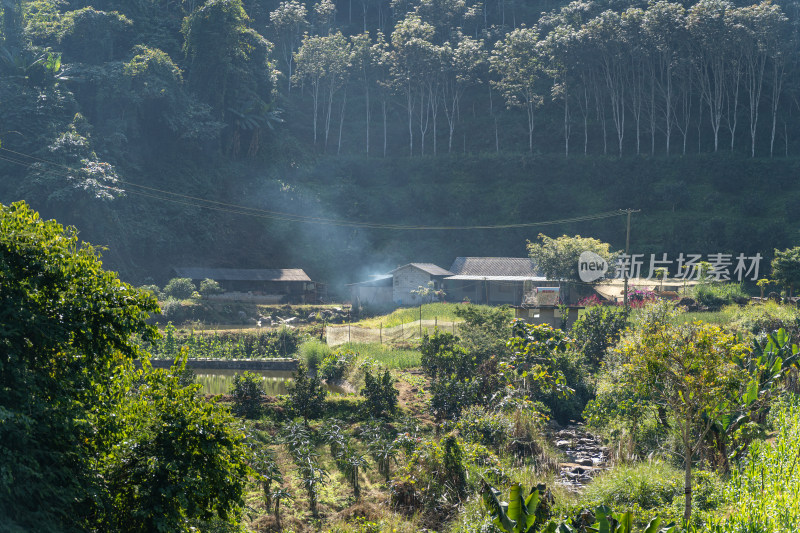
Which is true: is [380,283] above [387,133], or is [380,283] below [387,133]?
below

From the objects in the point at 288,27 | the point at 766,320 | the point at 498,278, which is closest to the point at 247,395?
the point at 766,320

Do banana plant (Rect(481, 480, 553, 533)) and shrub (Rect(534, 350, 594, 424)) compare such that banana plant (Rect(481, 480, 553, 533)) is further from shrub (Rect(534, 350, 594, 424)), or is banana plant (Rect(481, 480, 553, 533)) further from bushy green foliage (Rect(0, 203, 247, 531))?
shrub (Rect(534, 350, 594, 424))

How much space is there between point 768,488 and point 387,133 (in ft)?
208

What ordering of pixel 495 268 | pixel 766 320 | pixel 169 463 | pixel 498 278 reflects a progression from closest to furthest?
pixel 169 463 < pixel 766 320 < pixel 498 278 < pixel 495 268

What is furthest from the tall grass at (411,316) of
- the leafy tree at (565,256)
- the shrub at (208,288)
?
the shrub at (208,288)

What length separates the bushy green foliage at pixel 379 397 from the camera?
1842cm

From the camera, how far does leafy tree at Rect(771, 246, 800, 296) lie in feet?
112

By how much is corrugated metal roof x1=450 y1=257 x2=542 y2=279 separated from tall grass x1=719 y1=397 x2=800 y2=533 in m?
32.2

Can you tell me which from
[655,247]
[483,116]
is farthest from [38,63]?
[655,247]

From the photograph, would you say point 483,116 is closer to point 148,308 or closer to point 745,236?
point 745,236

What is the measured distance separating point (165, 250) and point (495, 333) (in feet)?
115

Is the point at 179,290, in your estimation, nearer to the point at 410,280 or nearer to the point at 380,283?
the point at 380,283

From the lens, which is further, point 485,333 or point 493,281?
point 493,281

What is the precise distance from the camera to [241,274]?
47500 millimetres
